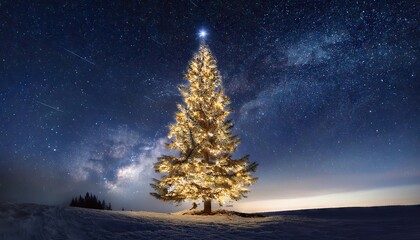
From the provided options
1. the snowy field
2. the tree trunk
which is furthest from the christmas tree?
the snowy field

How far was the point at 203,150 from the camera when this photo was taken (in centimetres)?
2195

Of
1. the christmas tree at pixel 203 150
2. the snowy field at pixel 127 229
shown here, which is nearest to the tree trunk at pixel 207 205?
the christmas tree at pixel 203 150

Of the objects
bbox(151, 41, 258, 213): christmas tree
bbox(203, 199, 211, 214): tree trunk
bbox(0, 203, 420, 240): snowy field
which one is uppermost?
bbox(151, 41, 258, 213): christmas tree

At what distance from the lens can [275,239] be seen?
10.5 m

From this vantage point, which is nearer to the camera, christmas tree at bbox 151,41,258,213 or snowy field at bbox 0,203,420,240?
snowy field at bbox 0,203,420,240

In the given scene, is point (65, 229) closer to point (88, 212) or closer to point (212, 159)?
point (88, 212)

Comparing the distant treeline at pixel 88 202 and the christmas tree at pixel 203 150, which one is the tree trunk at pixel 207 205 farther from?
the distant treeline at pixel 88 202

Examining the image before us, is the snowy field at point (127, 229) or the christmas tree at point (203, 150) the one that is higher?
the christmas tree at point (203, 150)

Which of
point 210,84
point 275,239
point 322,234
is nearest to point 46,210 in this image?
point 275,239

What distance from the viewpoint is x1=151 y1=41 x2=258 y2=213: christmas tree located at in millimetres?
20641

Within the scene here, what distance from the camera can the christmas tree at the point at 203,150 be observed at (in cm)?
2064

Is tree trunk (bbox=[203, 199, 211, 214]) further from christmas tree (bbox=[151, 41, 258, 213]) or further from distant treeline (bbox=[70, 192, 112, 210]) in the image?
distant treeline (bbox=[70, 192, 112, 210])

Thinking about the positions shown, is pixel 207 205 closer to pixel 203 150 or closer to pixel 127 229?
pixel 203 150

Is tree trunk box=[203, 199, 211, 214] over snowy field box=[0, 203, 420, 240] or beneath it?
over
